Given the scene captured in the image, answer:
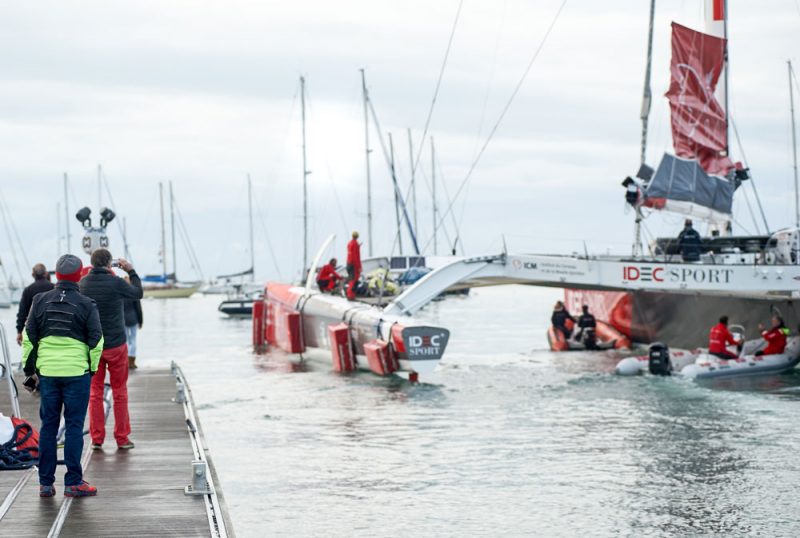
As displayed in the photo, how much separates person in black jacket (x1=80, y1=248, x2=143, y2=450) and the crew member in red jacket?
1812 centimetres

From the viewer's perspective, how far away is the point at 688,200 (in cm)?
2655

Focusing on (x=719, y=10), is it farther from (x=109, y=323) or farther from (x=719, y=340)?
(x=109, y=323)

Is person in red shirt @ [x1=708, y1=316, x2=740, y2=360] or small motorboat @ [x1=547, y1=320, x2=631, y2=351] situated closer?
person in red shirt @ [x1=708, y1=316, x2=740, y2=360]

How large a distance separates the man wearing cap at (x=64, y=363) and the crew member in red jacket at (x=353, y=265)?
65.4 feet

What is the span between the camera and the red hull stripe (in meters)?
29.3

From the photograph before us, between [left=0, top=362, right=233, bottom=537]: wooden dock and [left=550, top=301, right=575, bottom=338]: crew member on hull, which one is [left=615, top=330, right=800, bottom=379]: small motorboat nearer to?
[left=550, top=301, right=575, bottom=338]: crew member on hull

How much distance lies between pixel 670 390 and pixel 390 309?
615 centimetres

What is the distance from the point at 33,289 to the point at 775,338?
16.8 meters

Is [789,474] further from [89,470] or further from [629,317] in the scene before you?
[629,317]

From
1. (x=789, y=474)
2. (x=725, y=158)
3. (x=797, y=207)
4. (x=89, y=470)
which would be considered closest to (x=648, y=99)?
(x=725, y=158)

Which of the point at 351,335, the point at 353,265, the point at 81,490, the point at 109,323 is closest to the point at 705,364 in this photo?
the point at 351,335

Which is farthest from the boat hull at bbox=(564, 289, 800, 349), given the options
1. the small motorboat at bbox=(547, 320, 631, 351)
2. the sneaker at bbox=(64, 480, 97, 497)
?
the sneaker at bbox=(64, 480, 97, 497)

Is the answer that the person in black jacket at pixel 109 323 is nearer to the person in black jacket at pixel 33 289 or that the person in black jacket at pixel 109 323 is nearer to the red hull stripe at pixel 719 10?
the person in black jacket at pixel 33 289

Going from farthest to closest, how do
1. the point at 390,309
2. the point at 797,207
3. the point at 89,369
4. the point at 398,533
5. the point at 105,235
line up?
the point at 797,207 < the point at 390,309 < the point at 105,235 < the point at 398,533 < the point at 89,369
